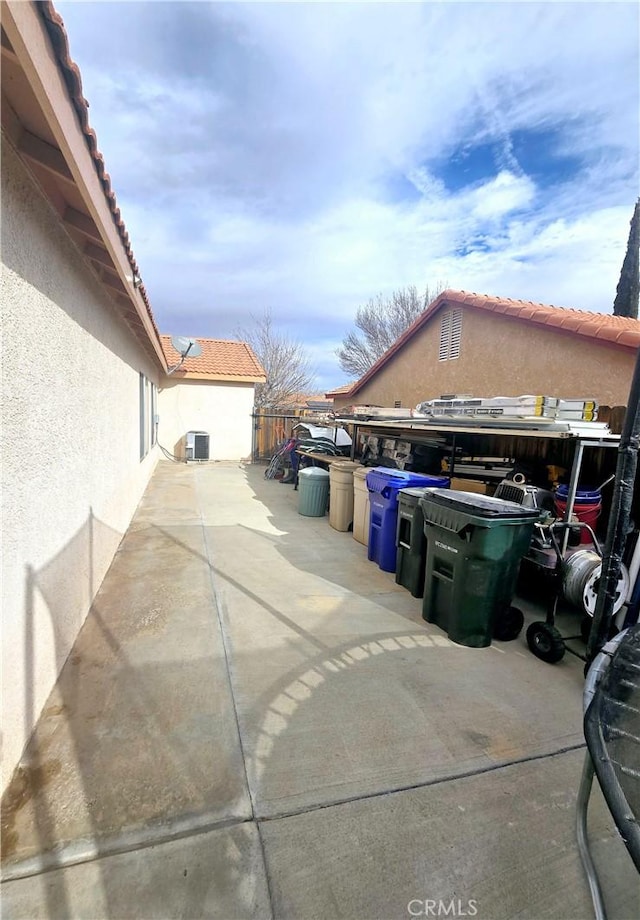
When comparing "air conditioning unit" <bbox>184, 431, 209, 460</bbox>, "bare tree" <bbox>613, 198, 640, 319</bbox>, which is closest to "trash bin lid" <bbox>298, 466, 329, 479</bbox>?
"air conditioning unit" <bbox>184, 431, 209, 460</bbox>

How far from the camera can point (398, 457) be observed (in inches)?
313

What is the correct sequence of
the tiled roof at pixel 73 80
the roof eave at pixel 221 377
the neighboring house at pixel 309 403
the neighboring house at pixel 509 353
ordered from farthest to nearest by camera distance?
1. the neighboring house at pixel 309 403
2. the roof eave at pixel 221 377
3. the neighboring house at pixel 509 353
4. the tiled roof at pixel 73 80

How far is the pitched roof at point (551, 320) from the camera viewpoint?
5988 millimetres

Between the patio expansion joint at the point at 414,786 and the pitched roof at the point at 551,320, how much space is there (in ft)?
14.5

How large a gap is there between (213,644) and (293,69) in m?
5.63

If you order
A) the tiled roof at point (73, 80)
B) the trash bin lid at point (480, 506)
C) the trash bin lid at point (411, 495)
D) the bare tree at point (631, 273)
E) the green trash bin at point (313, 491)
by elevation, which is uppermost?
the bare tree at point (631, 273)

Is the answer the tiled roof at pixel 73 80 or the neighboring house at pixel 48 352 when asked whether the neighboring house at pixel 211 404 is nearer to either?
the neighboring house at pixel 48 352

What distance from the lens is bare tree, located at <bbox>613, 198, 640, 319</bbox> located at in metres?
14.3

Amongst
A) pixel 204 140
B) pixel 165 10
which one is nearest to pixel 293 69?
pixel 165 10

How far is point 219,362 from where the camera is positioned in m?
15.9

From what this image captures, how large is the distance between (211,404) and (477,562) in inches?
519

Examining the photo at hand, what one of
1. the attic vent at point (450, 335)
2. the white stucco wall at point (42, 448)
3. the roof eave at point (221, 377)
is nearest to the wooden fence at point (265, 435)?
the roof eave at point (221, 377)

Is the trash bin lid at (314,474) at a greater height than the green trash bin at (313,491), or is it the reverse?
the trash bin lid at (314,474)

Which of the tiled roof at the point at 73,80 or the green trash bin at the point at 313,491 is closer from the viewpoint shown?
the tiled roof at the point at 73,80
